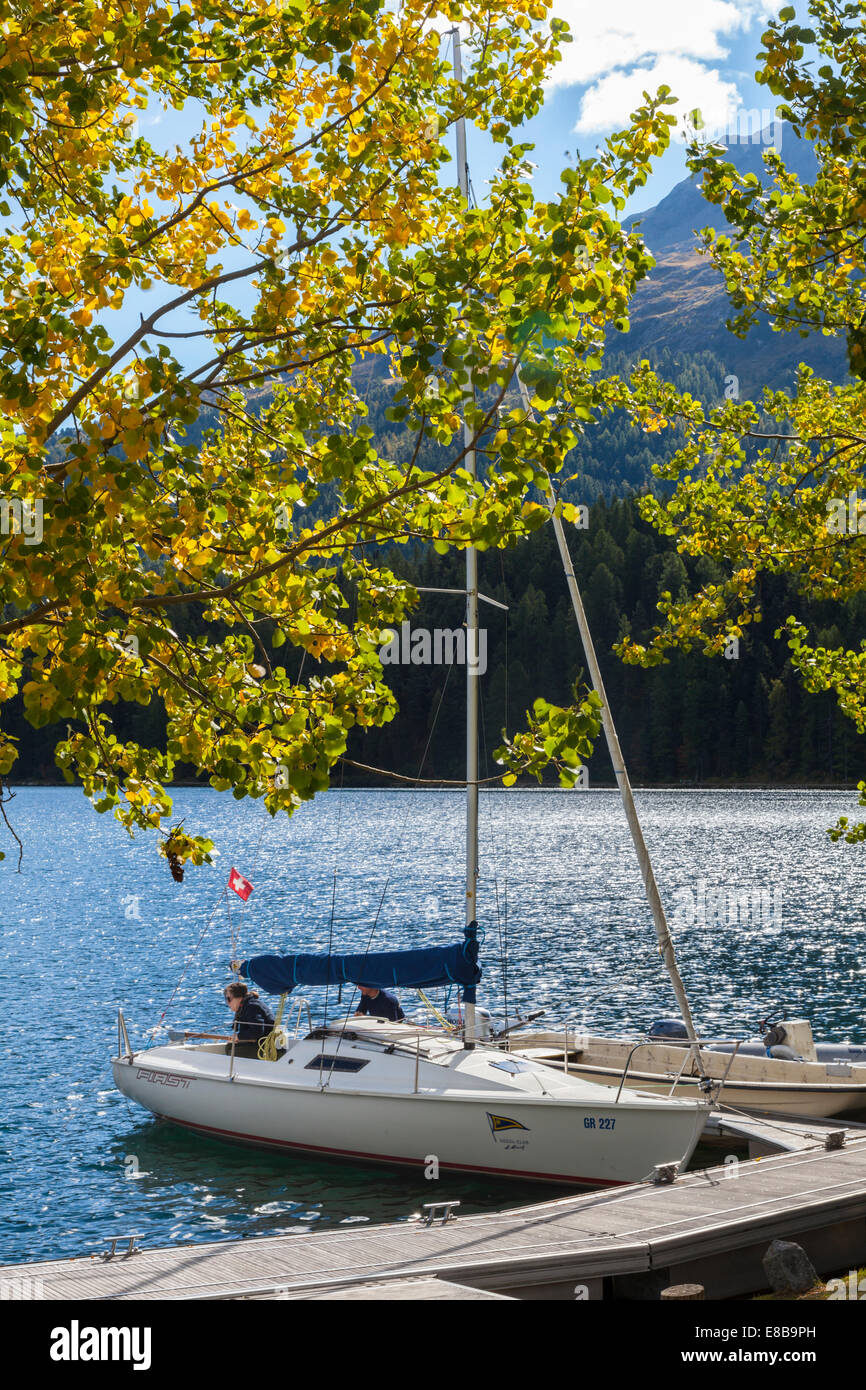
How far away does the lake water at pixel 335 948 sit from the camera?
19766mm

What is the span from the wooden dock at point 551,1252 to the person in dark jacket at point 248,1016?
953cm

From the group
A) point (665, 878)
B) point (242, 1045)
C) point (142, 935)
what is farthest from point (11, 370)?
point (665, 878)

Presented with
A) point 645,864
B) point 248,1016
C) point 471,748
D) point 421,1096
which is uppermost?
point 471,748

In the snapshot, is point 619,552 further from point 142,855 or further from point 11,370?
point 11,370

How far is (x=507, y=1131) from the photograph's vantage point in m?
18.4

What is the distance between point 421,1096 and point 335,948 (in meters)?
30.4

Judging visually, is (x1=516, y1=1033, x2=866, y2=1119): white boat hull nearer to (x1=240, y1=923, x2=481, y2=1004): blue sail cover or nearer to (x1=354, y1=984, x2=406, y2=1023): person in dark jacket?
(x1=354, y1=984, x2=406, y2=1023): person in dark jacket

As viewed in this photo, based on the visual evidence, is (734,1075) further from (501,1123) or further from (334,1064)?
(334,1064)

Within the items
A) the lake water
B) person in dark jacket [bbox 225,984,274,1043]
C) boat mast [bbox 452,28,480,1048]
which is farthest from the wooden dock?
person in dark jacket [bbox 225,984,274,1043]

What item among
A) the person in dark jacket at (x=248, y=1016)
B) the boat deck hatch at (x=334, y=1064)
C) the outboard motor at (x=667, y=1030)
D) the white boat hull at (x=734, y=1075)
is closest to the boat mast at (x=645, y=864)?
the white boat hull at (x=734, y=1075)

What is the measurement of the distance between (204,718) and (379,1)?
3997 millimetres

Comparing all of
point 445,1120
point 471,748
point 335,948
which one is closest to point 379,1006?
point 445,1120

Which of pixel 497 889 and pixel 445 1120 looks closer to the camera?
pixel 445 1120

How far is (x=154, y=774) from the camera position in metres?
7.92
